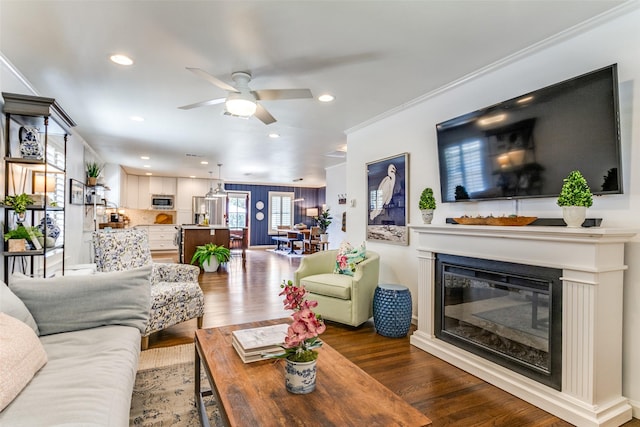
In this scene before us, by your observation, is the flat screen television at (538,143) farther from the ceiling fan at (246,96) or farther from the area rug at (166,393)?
the area rug at (166,393)

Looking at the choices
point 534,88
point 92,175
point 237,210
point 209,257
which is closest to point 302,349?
point 534,88

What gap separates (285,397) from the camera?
1370mm

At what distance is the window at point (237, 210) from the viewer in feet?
39.7

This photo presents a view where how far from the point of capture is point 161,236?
10297 mm

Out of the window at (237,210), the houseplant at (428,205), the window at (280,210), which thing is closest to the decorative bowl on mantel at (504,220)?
the houseplant at (428,205)

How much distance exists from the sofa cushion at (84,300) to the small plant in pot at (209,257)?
4744 mm

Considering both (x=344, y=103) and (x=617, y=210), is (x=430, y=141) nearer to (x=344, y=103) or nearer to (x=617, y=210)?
(x=344, y=103)

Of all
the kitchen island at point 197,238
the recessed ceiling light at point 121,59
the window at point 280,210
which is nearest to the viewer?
the recessed ceiling light at point 121,59

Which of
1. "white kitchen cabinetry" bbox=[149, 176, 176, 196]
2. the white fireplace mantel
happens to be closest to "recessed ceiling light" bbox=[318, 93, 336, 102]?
the white fireplace mantel

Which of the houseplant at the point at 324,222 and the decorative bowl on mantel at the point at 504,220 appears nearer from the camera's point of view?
the decorative bowl on mantel at the point at 504,220

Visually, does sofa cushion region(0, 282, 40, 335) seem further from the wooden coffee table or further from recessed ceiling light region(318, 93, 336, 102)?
recessed ceiling light region(318, 93, 336, 102)

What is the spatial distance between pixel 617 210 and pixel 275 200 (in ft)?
36.8

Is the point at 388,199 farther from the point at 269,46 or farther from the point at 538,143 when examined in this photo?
the point at 269,46

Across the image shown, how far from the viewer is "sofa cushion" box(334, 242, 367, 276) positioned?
3.79m
